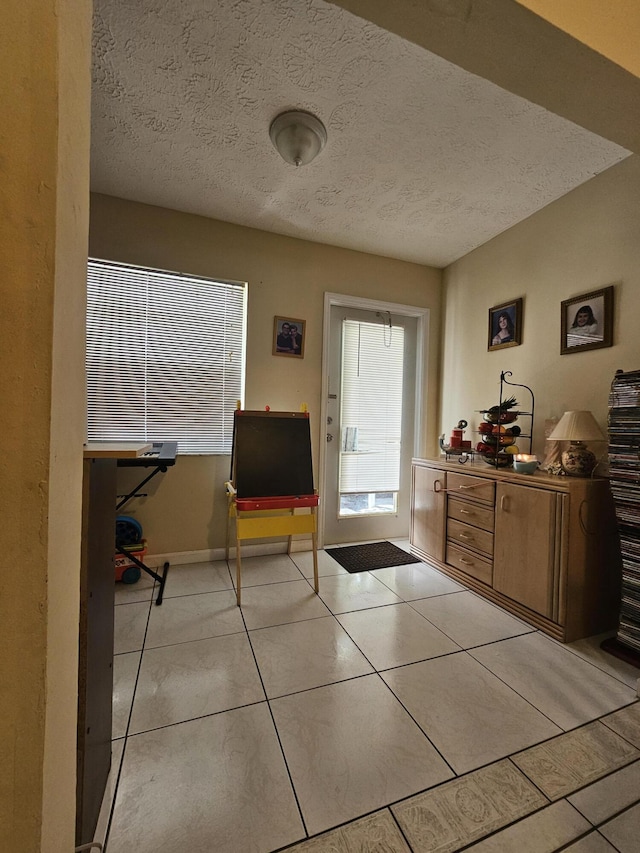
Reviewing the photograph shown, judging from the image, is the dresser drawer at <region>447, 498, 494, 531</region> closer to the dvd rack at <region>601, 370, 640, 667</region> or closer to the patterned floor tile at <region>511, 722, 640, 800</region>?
the dvd rack at <region>601, 370, 640, 667</region>

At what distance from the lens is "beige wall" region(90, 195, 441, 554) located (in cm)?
247

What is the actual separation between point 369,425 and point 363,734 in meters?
2.24

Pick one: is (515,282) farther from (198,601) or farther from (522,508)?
(198,601)

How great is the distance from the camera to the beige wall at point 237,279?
8.09 ft

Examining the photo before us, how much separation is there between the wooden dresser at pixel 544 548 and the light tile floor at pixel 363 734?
0.48 ft

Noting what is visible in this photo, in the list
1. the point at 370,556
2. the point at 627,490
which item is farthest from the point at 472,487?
the point at 370,556

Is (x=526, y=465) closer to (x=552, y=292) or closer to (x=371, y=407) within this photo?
(x=552, y=292)

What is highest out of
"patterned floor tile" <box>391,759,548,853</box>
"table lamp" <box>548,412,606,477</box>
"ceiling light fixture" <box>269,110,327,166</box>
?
"ceiling light fixture" <box>269,110,327,166</box>

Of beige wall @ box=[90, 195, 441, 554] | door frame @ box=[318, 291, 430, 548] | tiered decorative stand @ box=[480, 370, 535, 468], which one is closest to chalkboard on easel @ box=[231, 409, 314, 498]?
beige wall @ box=[90, 195, 441, 554]

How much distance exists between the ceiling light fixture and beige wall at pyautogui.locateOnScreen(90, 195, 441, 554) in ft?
3.13

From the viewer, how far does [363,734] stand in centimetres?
124

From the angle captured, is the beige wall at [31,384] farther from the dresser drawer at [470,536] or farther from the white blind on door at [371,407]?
Result: the white blind on door at [371,407]

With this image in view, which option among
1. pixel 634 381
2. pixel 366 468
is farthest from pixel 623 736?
pixel 366 468

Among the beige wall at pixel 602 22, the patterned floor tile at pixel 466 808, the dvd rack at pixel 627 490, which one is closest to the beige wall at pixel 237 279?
the dvd rack at pixel 627 490
